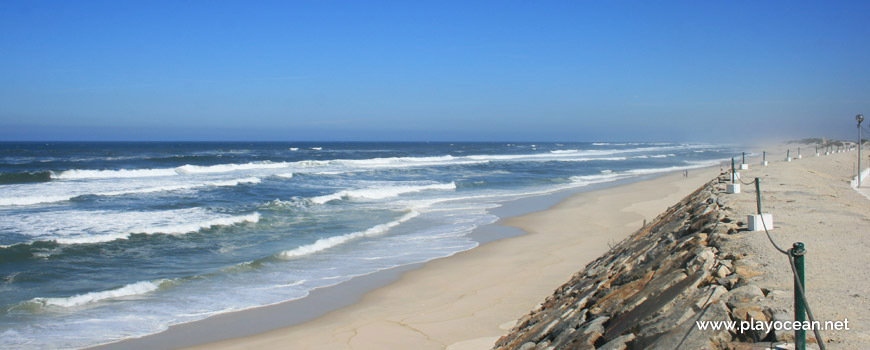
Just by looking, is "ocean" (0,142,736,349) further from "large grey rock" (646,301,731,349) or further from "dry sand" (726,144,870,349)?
"large grey rock" (646,301,731,349)

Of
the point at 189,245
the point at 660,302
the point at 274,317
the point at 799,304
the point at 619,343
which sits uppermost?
the point at 799,304

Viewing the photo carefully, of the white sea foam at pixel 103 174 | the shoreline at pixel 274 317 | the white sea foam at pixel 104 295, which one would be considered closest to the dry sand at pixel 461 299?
the shoreline at pixel 274 317

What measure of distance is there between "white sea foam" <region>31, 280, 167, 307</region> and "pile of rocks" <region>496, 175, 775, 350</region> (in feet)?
20.4

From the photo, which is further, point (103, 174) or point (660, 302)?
point (103, 174)

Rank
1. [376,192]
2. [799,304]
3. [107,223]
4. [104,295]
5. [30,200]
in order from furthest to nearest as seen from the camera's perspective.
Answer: [376,192]
[30,200]
[107,223]
[104,295]
[799,304]

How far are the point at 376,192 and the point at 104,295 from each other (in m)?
14.8

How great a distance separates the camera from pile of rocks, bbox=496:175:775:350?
3.67m

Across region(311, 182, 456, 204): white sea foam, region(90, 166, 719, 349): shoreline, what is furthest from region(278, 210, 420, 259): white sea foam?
region(311, 182, 456, 204): white sea foam

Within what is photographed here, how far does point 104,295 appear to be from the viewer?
884cm

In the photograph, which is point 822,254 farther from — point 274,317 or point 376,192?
point 376,192

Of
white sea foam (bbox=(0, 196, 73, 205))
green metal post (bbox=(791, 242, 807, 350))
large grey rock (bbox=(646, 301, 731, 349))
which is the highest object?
green metal post (bbox=(791, 242, 807, 350))

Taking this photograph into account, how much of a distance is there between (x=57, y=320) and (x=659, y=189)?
2329cm

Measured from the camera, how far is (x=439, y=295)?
880cm

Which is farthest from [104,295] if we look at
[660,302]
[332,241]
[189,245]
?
[660,302]
